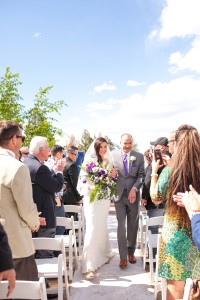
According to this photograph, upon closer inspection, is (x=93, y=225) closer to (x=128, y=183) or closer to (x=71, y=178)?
(x=128, y=183)

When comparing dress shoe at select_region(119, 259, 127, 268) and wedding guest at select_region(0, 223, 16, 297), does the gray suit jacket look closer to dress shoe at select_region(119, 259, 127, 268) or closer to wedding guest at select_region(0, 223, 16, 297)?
dress shoe at select_region(119, 259, 127, 268)

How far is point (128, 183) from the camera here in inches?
226

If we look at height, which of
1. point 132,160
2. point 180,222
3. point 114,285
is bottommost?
point 114,285

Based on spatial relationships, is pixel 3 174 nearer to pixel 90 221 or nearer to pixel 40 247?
pixel 40 247

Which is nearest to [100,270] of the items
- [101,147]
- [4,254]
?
[101,147]

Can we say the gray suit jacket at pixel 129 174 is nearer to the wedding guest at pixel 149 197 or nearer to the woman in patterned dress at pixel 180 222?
the wedding guest at pixel 149 197

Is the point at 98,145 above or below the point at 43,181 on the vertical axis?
above

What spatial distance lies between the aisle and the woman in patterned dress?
1718mm

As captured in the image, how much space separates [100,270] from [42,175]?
7.38ft

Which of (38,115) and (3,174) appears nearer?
(3,174)

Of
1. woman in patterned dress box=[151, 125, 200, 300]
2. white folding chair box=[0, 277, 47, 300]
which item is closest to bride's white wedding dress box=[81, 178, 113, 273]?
woman in patterned dress box=[151, 125, 200, 300]

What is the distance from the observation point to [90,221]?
17.7 feet

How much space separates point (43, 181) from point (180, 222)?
2.03 m

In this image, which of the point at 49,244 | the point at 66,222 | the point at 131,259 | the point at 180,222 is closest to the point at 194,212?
the point at 180,222
